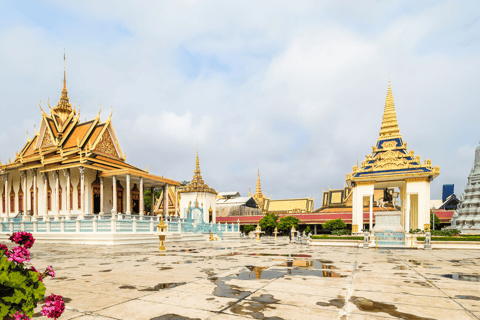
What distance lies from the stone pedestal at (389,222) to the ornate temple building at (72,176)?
63.9 ft

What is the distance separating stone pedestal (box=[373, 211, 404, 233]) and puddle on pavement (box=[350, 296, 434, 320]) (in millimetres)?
16909

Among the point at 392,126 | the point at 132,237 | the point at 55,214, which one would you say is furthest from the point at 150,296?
the point at 392,126

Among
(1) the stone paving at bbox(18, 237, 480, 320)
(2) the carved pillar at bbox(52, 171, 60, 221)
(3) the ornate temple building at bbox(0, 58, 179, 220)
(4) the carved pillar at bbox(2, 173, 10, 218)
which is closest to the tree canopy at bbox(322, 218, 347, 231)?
(3) the ornate temple building at bbox(0, 58, 179, 220)

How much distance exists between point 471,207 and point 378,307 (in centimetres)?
2817

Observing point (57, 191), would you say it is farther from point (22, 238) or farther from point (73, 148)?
point (22, 238)

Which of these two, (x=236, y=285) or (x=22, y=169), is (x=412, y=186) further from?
(x=22, y=169)

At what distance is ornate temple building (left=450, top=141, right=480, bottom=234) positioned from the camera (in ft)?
83.0

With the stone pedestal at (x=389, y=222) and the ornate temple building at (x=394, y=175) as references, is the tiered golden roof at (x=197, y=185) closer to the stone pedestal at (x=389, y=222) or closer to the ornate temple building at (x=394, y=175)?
the ornate temple building at (x=394, y=175)

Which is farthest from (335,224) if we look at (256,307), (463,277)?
(256,307)

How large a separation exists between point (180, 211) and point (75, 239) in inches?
1018

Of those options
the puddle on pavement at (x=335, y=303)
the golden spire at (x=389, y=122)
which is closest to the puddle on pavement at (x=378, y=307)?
the puddle on pavement at (x=335, y=303)

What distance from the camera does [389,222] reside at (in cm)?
2020

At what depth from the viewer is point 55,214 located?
93.5 feet

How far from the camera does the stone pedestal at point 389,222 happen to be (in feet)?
64.8
